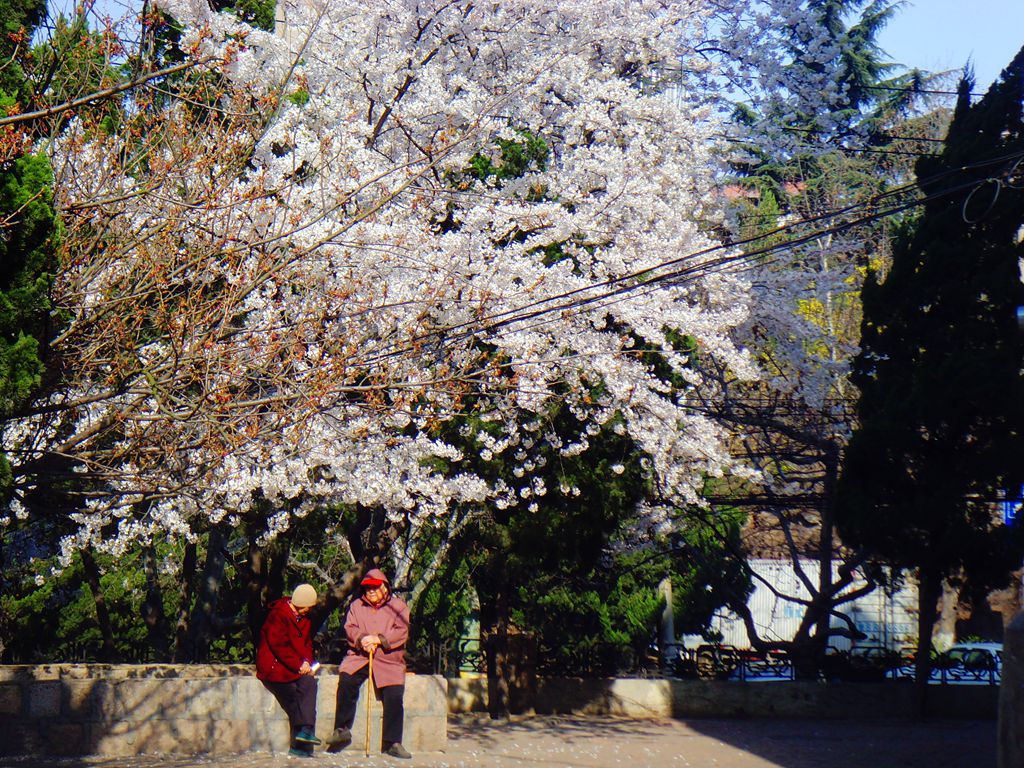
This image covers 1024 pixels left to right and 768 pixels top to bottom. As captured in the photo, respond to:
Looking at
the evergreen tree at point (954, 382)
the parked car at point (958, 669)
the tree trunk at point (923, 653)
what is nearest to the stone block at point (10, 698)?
the evergreen tree at point (954, 382)

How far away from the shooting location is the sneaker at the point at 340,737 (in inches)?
388

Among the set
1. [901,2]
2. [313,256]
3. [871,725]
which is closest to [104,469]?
[313,256]

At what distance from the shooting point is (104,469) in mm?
8062

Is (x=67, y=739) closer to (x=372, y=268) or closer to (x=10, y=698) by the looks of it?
(x=10, y=698)

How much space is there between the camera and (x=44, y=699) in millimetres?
9664

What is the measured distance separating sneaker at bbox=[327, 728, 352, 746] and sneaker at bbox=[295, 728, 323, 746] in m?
0.12

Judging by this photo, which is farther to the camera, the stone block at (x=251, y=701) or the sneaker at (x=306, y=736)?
the stone block at (x=251, y=701)

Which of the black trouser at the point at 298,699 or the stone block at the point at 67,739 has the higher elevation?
the black trouser at the point at 298,699

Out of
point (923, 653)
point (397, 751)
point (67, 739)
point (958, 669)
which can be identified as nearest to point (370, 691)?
point (397, 751)

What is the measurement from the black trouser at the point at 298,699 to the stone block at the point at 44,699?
1.66 m

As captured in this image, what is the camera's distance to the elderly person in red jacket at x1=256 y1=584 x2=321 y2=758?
380 inches

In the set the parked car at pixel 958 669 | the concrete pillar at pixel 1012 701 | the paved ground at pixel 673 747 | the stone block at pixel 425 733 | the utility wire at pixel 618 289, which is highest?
the utility wire at pixel 618 289

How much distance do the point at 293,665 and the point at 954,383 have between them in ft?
30.6

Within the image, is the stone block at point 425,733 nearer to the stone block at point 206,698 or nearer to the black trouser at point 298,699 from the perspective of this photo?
the black trouser at point 298,699
